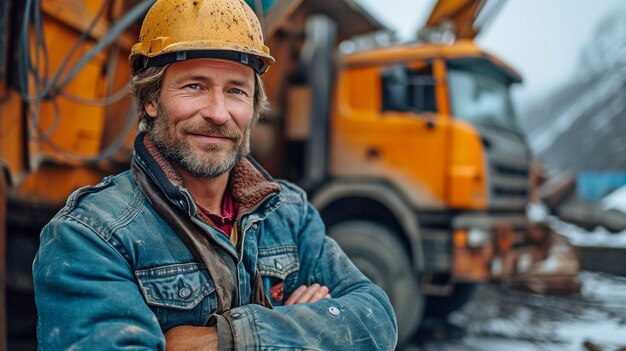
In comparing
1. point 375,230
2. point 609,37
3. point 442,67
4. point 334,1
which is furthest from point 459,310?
point 609,37

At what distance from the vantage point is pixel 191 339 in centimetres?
126

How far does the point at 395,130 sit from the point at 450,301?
6.37 ft

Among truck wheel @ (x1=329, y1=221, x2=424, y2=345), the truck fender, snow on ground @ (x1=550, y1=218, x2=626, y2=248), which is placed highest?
the truck fender

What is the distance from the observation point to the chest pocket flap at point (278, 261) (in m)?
1.53

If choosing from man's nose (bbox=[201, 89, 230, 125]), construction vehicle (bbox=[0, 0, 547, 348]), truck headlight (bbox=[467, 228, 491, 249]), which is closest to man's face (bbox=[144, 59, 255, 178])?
man's nose (bbox=[201, 89, 230, 125])

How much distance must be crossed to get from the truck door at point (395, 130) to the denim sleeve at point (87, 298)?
150 inches

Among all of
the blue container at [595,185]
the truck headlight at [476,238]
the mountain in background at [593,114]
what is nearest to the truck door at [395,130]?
the truck headlight at [476,238]

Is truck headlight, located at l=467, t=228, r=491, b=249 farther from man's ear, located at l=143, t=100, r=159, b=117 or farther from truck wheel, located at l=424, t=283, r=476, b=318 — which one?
man's ear, located at l=143, t=100, r=159, b=117

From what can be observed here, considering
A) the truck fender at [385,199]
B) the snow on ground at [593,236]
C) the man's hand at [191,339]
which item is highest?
the man's hand at [191,339]

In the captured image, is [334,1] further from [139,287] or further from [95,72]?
[139,287]

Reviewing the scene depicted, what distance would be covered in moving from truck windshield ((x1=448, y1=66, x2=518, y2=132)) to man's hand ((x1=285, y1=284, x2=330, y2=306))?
137 inches

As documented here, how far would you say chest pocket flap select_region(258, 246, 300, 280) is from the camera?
153 cm

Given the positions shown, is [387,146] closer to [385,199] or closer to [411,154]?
[411,154]

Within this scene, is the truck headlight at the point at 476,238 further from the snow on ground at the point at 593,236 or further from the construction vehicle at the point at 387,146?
the snow on ground at the point at 593,236
